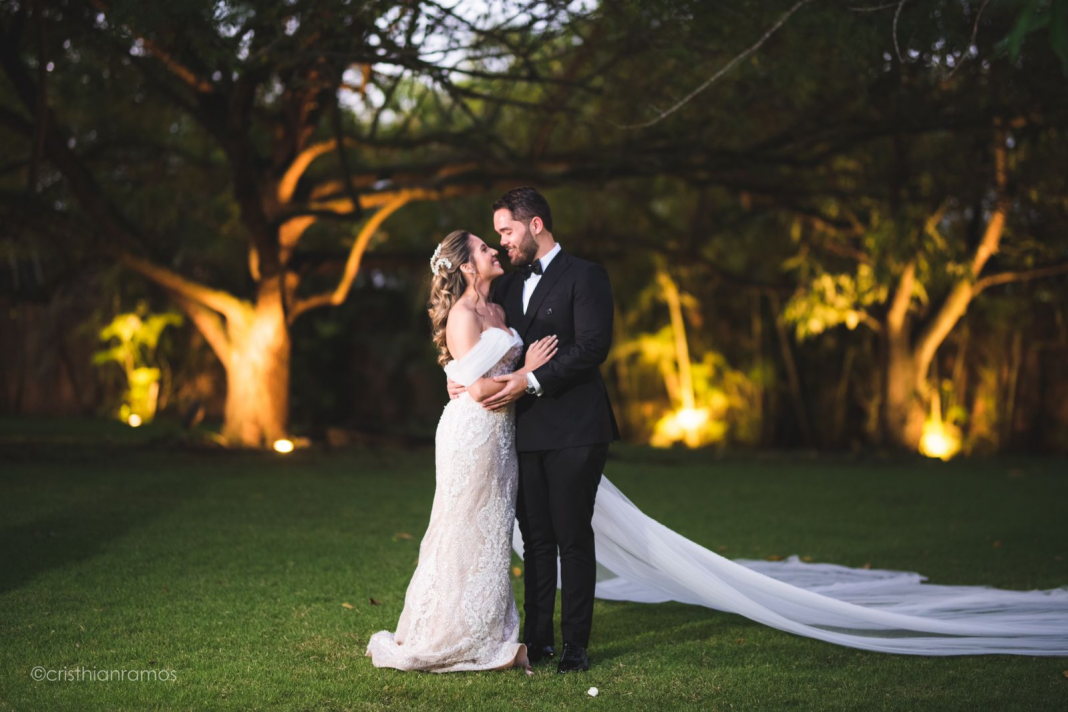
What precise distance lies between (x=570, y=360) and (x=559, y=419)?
0.85 feet

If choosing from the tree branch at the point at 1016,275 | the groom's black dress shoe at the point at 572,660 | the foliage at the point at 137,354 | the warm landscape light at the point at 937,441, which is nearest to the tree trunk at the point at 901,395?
the warm landscape light at the point at 937,441

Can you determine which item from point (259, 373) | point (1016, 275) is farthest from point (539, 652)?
point (1016, 275)

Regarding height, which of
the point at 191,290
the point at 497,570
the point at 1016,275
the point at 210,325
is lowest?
the point at 497,570

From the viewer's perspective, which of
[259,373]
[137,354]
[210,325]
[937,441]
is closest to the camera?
[259,373]

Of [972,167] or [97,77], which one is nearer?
[97,77]

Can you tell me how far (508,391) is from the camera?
3982mm

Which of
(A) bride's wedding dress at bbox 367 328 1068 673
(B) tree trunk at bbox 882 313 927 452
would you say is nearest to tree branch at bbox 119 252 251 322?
(A) bride's wedding dress at bbox 367 328 1068 673

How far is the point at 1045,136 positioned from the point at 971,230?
6.49ft

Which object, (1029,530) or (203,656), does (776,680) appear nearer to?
(203,656)

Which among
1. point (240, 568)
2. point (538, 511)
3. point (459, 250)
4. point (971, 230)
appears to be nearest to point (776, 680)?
point (538, 511)

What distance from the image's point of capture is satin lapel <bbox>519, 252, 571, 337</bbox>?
4152 mm

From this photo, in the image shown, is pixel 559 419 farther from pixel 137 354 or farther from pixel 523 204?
pixel 137 354

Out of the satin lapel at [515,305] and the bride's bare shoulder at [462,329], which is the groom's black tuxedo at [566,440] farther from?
the bride's bare shoulder at [462,329]

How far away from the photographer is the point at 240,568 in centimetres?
567
